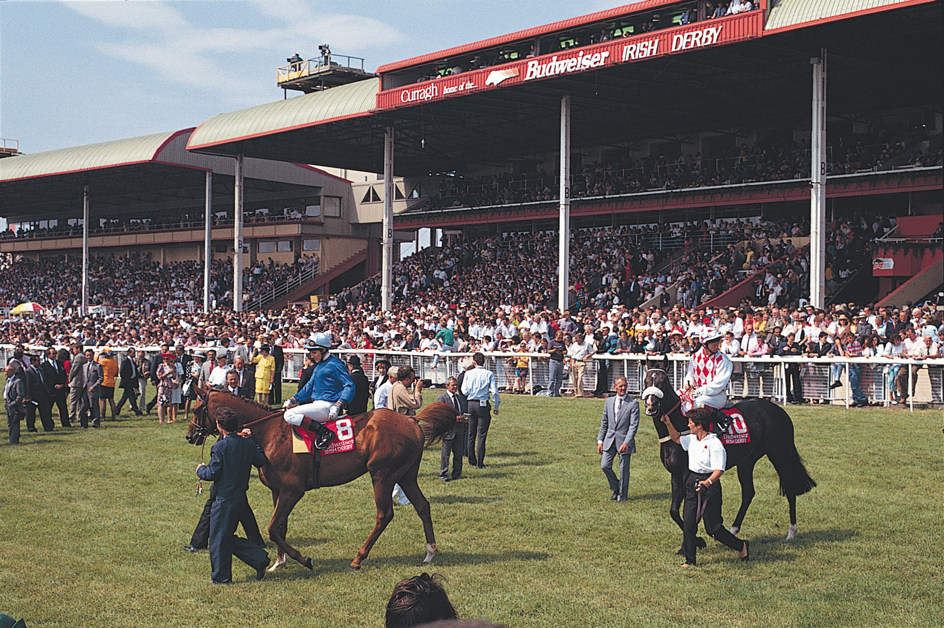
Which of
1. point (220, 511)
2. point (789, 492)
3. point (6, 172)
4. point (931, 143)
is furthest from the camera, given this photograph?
point (6, 172)

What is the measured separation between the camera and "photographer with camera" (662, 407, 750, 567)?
7.93 meters

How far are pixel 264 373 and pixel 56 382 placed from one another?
3.76 meters

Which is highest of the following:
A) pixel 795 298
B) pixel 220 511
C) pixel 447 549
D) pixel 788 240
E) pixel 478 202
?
pixel 478 202

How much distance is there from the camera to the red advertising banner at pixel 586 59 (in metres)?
23.3

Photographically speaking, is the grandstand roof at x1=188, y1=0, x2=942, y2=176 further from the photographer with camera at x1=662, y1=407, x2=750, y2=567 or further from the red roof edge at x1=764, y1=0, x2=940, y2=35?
the photographer with camera at x1=662, y1=407, x2=750, y2=567

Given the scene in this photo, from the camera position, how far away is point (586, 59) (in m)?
25.8

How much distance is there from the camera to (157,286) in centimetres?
5169

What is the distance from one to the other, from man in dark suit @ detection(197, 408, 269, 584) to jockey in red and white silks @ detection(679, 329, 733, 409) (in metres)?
4.14

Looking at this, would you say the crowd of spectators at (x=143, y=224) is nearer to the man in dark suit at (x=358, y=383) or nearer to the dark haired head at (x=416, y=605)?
the man in dark suit at (x=358, y=383)

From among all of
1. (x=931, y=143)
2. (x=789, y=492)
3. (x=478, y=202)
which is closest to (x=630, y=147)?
(x=478, y=202)

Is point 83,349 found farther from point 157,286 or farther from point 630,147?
point 157,286

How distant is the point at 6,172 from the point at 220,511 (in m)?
50.4

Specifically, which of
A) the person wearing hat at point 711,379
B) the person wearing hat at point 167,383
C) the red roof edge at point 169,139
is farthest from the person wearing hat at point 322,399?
the red roof edge at point 169,139

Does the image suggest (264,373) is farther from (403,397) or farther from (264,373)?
(403,397)
